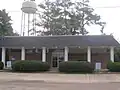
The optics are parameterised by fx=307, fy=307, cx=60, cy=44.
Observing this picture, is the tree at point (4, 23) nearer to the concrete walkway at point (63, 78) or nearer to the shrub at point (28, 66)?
the shrub at point (28, 66)

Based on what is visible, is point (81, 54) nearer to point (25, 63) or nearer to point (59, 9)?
point (25, 63)

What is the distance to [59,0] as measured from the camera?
63.9 meters

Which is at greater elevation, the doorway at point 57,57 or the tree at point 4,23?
the tree at point 4,23

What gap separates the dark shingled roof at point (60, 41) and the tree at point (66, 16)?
17.8 metres

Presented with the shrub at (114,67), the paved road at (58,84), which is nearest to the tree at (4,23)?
the shrub at (114,67)

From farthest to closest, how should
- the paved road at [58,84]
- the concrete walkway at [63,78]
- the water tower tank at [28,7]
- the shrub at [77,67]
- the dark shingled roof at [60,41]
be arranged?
the water tower tank at [28,7], the dark shingled roof at [60,41], the shrub at [77,67], the concrete walkway at [63,78], the paved road at [58,84]

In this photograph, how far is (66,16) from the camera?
62.3 meters

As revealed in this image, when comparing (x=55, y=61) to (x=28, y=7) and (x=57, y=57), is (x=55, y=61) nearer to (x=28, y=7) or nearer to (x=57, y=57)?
(x=57, y=57)

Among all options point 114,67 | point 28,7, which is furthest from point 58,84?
point 28,7

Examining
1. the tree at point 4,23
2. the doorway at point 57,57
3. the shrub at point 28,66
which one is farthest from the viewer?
the tree at point 4,23

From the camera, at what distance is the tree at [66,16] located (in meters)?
61.0

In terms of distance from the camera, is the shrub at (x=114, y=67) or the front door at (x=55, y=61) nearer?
the shrub at (x=114, y=67)

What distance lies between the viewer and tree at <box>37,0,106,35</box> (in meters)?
61.0

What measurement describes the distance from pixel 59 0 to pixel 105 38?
25.5 metres
